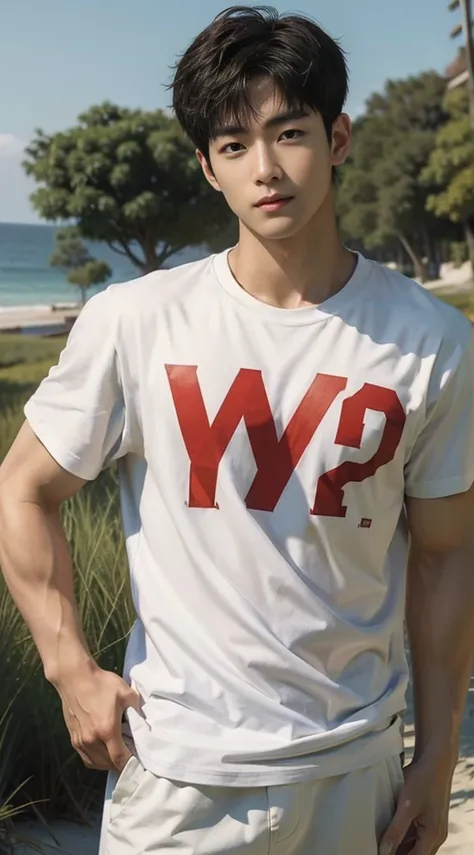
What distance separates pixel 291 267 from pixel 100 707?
1.68ft

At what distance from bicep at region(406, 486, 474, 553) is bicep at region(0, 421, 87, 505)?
14.6 inches

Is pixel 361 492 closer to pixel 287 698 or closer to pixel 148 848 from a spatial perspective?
pixel 287 698

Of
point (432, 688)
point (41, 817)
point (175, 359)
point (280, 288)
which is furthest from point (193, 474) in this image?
point (41, 817)

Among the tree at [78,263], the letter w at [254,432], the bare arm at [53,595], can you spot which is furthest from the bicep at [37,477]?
the tree at [78,263]

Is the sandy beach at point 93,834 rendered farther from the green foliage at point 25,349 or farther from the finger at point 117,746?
the green foliage at point 25,349

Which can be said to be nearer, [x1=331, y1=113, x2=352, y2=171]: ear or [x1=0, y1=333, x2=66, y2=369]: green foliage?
[x1=331, y1=113, x2=352, y2=171]: ear

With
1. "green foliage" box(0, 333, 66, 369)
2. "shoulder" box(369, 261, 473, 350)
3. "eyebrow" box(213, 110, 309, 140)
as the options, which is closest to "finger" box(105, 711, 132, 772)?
"shoulder" box(369, 261, 473, 350)

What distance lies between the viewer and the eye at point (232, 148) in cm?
120

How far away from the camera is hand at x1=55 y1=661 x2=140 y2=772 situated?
3.84 feet

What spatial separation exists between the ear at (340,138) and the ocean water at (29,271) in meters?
5.75

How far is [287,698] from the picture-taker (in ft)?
3.74

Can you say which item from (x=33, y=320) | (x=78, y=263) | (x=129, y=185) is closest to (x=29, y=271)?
(x=33, y=320)

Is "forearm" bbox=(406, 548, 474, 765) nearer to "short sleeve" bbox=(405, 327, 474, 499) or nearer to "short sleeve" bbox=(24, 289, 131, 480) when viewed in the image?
"short sleeve" bbox=(405, 327, 474, 499)

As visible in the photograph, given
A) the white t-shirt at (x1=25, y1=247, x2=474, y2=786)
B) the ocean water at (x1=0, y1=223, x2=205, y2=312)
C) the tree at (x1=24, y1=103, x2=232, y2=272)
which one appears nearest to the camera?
the white t-shirt at (x1=25, y1=247, x2=474, y2=786)
